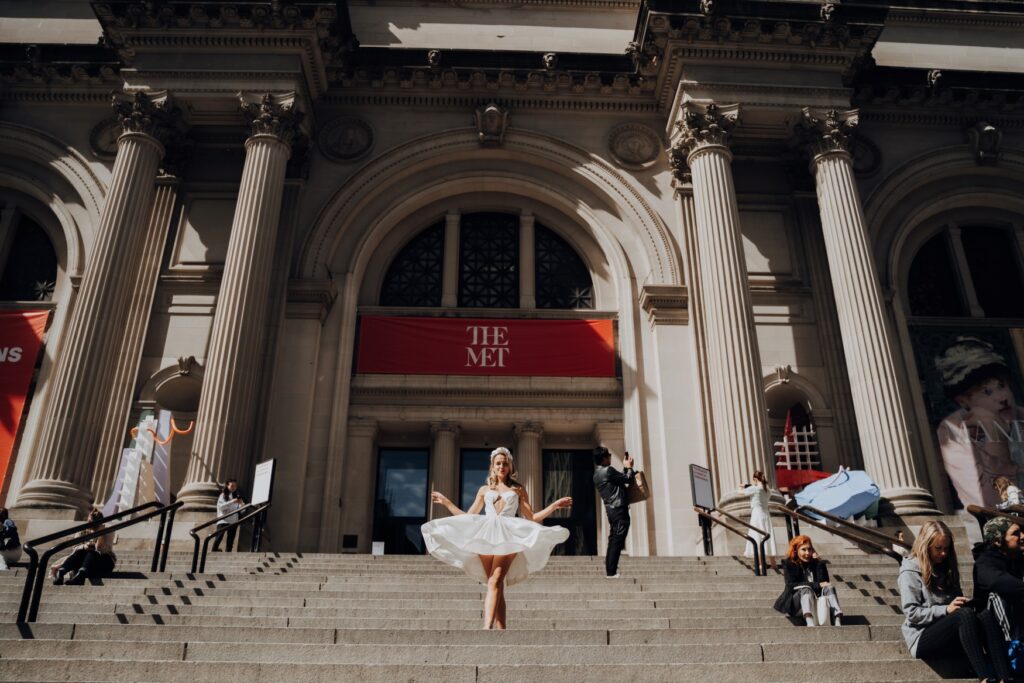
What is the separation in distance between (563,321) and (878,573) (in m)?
9.89

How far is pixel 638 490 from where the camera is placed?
438 inches

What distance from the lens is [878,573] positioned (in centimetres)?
1200

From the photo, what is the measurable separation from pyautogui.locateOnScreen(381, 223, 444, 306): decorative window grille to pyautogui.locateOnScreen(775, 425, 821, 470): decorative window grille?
9.38 metres

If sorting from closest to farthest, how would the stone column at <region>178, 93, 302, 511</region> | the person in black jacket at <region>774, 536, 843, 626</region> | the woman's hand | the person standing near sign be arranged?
the woman's hand, the person in black jacket at <region>774, 536, 843, 626</region>, the person standing near sign, the stone column at <region>178, 93, 302, 511</region>

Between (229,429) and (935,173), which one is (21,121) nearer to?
(229,429)

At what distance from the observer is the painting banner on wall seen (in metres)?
18.3

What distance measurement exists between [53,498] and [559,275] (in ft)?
42.0

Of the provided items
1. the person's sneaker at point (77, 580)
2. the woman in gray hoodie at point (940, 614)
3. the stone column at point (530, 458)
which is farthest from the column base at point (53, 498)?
the woman in gray hoodie at point (940, 614)

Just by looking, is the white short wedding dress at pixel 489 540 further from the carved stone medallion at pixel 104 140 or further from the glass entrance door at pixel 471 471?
the carved stone medallion at pixel 104 140

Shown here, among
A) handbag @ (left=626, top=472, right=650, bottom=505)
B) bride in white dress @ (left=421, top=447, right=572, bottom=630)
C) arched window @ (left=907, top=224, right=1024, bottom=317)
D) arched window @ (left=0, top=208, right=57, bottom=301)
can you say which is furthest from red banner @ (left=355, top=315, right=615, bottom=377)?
bride in white dress @ (left=421, top=447, right=572, bottom=630)

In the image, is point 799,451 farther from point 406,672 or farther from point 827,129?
point 406,672

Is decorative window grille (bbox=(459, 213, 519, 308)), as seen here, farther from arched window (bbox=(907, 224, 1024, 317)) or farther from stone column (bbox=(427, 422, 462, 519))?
arched window (bbox=(907, 224, 1024, 317))

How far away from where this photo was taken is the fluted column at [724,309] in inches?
610

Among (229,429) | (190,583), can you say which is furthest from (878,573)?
(229,429)
